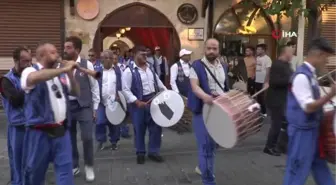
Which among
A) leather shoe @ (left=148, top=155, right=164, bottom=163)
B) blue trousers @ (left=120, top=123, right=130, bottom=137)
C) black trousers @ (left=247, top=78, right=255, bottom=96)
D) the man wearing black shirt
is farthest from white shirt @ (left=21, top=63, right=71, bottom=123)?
black trousers @ (left=247, top=78, right=255, bottom=96)

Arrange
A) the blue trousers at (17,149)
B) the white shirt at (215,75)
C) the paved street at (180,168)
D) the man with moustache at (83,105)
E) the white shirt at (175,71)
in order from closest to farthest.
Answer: the blue trousers at (17,149) < the white shirt at (215,75) < the man with moustache at (83,105) < the paved street at (180,168) < the white shirt at (175,71)

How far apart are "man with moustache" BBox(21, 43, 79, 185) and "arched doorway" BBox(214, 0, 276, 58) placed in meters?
8.65

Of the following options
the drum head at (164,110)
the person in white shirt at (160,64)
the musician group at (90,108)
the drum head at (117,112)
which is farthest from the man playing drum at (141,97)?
the person in white shirt at (160,64)

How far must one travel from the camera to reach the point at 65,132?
4.29m

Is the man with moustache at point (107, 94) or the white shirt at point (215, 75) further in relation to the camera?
the man with moustache at point (107, 94)

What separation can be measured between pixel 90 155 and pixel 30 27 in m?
6.52

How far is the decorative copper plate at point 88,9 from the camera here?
1164 cm

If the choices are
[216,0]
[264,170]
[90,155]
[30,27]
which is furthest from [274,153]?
[30,27]

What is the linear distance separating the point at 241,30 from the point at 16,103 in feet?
28.7

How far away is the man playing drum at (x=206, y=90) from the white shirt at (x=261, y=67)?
571 centimetres

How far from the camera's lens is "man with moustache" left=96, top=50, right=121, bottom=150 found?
24.8 ft

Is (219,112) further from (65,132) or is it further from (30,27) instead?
(30,27)

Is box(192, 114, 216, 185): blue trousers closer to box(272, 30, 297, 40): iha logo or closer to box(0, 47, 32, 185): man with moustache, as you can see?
box(0, 47, 32, 185): man with moustache

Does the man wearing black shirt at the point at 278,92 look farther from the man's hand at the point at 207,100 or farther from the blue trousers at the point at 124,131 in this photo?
the blue trousers at the point at 124,131
